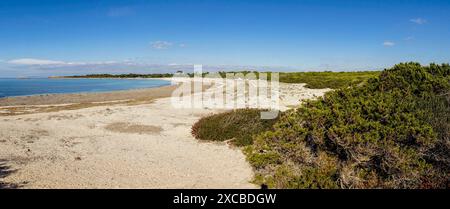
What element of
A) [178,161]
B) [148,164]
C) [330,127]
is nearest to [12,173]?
[148,164]

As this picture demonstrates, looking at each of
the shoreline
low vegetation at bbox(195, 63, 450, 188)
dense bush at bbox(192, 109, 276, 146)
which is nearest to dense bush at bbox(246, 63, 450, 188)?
low vegetation at bbox(195, 63, 450, 188)

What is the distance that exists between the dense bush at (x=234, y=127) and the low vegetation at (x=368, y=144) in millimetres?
4864

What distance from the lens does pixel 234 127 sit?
1458cm

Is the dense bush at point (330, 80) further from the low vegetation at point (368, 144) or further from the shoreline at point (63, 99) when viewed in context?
the shoreline at point (63, 99)

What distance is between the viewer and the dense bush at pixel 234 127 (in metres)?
13.8

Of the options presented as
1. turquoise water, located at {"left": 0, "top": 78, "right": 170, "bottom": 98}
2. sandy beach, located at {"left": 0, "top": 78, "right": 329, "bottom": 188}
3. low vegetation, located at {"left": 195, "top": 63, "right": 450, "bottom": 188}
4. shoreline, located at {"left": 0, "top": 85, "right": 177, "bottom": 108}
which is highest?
low vegetation, located at {"left": 195, "top": 63, "right": 450, "bottom": 188}

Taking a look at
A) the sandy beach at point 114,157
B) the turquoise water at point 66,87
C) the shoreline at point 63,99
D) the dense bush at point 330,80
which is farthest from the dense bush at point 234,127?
the turquoise water at point 66,87

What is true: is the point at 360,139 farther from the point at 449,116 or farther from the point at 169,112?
the point at 169,112

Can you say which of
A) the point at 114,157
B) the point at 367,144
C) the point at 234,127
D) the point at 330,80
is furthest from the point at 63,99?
the point at 367,144

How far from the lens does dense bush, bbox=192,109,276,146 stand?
1377cm

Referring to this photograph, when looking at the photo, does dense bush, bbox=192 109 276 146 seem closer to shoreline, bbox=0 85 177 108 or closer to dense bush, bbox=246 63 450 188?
dense bush, bbox=246 63 450 188

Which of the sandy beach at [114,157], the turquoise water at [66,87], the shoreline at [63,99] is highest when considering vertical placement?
the turquoise water at [66,87]

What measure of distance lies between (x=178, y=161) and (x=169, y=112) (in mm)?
11381
